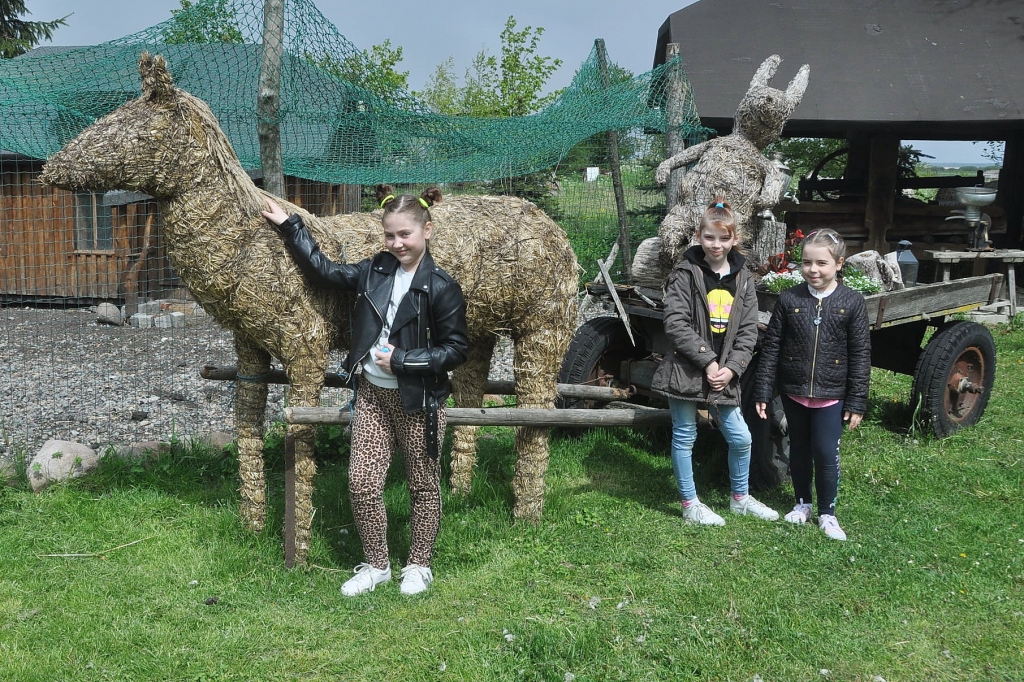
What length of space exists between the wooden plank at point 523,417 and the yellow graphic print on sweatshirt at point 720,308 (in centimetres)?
59

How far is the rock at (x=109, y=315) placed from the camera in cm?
1261

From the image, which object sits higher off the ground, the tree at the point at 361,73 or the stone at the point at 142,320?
the tree at the point at 361,73

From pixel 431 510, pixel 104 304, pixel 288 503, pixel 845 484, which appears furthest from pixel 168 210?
pixel 104 304

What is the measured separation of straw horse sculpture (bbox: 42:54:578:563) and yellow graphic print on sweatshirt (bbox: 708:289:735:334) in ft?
2.45

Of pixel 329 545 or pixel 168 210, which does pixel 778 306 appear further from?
pixel 168 210

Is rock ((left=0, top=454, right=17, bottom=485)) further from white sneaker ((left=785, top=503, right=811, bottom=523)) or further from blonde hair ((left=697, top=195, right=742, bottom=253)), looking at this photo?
white sneaker ((left=785, top=503, right=811, bottom=523))

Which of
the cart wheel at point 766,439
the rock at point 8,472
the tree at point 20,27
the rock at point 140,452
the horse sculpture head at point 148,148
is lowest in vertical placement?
the rock at point 8,472

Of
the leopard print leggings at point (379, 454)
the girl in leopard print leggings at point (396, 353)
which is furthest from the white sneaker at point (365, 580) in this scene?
the leopard print leggings at point (379, 454)

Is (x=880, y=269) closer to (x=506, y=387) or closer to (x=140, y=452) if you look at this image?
(x=506, y=387)

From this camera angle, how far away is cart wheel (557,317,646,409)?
5473 millimetres

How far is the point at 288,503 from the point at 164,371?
573cm

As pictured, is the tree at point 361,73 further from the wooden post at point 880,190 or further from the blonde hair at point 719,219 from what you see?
the wooden post at point 880,190

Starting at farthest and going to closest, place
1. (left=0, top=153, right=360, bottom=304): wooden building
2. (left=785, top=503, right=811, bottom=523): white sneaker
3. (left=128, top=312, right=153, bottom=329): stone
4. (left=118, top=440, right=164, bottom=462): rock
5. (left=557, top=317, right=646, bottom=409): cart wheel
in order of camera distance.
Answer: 1. (left=0, top=153, right=360, bottom=304): wooden building
2. (left=128, top=312, right=153, bottom=329): stone
3. (left=557, top=317, right=646, bottom=409): cart wheel
4. (left=118, top=440, right=164, bottom=462): rock
5. (left=785, top=503, right=811, bottom=523): white sneaker

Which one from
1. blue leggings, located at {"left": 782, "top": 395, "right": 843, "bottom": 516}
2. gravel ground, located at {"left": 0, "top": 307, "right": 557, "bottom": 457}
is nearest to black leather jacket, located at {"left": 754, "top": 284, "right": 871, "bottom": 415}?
blue leggings, located at {"left": 782, "top": 395, "right": 843, "bottom": 516}
